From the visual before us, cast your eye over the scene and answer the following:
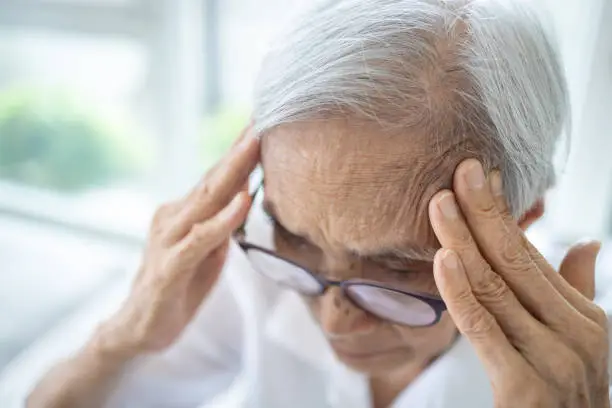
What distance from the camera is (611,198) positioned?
1425mm

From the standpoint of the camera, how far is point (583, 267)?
2.43 feet

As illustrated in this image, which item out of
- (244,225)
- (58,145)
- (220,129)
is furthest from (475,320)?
(58,145)

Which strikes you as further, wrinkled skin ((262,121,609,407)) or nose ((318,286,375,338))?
nose ((318,286,375,338))

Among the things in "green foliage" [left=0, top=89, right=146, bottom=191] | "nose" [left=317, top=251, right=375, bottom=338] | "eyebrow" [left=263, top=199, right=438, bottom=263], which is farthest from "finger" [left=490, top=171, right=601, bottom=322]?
"green foliage" [left=0, top=89, right=146, bottom=191]

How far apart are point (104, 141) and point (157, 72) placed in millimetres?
379

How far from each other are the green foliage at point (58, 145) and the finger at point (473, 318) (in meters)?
1.43

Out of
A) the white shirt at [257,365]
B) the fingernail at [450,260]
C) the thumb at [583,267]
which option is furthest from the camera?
the white shirt at [257,365]

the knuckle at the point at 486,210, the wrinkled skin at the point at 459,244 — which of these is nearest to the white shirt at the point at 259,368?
the wrinkled skin at the point at 459,244

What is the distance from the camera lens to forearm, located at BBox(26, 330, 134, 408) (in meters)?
0.98

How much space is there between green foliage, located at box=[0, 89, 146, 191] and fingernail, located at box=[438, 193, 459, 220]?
142 centimetres

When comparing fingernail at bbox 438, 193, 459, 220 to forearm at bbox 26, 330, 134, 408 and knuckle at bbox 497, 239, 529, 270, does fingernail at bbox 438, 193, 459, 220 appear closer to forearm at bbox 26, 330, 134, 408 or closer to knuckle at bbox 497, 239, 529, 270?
knuckle at bbox 497, 239, 529, 270

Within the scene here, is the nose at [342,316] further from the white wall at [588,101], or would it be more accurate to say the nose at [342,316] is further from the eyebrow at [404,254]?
the white wall at [588,101]

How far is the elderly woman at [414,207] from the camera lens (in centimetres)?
66

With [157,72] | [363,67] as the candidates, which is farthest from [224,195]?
[157,72]
